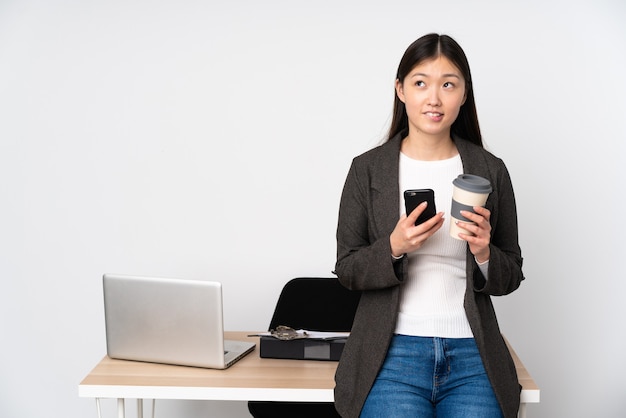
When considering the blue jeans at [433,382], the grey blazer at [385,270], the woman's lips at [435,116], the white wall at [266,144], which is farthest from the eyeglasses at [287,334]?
the white wall at [266,144]

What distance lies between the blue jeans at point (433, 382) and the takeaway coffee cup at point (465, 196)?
302mm

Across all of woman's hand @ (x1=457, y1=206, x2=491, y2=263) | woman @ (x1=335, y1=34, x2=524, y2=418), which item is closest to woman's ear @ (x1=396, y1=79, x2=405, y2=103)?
woman @ (x1=335, y1=34, x2=524, y2=418)

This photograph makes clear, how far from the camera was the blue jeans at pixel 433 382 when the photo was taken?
208cm

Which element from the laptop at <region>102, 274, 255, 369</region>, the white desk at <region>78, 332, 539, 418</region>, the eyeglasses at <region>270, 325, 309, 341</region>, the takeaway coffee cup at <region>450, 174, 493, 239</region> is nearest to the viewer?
the takeaway coffee cup at <region>450, 174, 493, 239</region>

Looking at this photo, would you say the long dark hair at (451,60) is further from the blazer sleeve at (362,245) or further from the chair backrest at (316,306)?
the chair backrest at (316,306)

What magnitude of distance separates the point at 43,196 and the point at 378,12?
1.65 metres

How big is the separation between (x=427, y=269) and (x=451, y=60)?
1.78 feet

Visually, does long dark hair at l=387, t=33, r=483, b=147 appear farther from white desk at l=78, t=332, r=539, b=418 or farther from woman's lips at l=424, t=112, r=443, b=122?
white desk at l=78, t=332, r=539, b=418

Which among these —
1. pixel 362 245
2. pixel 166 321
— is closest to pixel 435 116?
pixel 362 245

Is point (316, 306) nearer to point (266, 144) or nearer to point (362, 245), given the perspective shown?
point (266, 144)

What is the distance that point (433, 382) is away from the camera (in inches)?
82.4

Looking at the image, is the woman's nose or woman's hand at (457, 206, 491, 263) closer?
woman's hand at (457, 206, 491, 263)

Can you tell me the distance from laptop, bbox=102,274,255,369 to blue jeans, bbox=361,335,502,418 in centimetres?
54

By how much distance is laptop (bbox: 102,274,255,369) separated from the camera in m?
2.40
